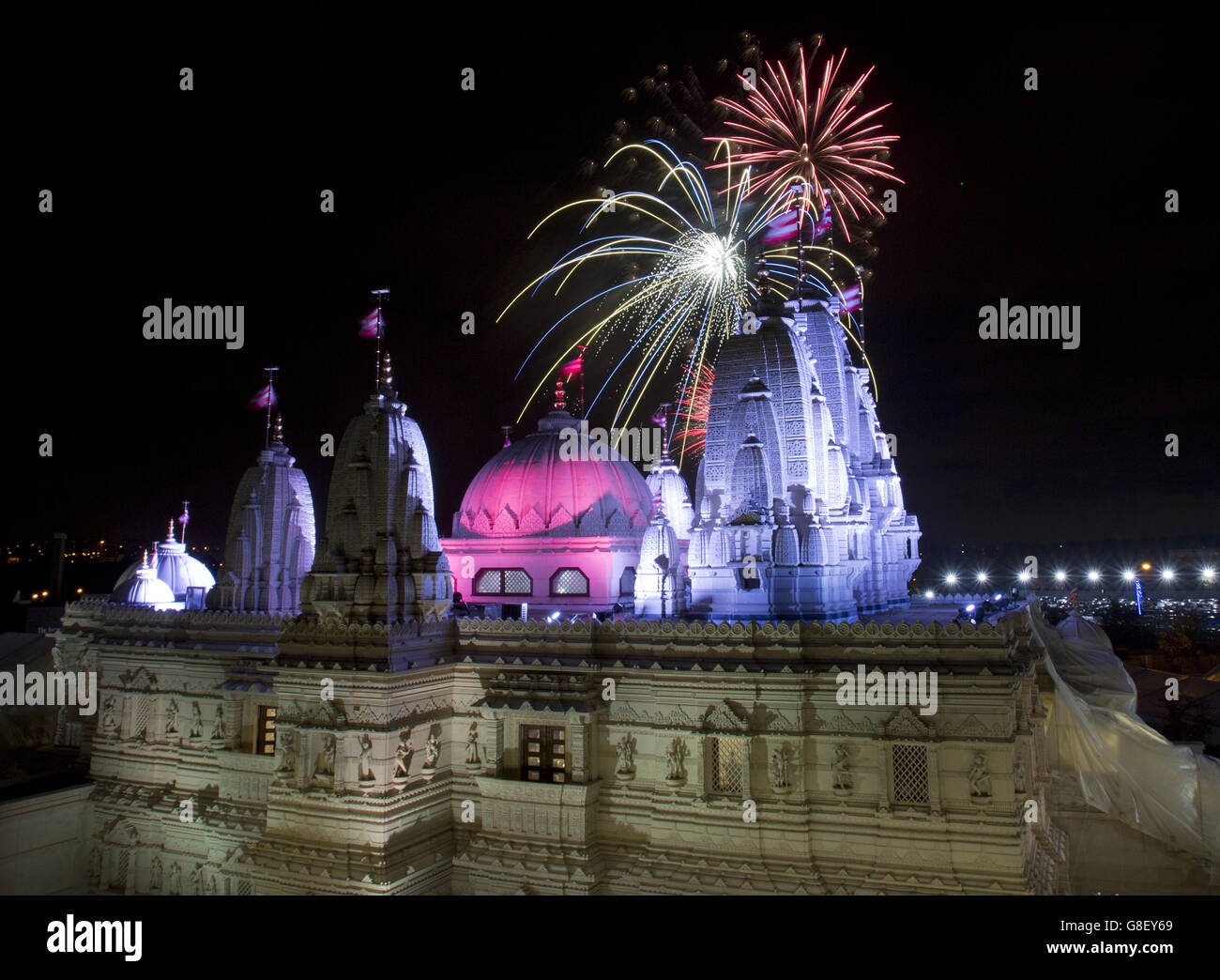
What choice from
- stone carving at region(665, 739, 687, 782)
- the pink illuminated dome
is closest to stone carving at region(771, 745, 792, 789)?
stone carving at region(665, 739, 687, 782)

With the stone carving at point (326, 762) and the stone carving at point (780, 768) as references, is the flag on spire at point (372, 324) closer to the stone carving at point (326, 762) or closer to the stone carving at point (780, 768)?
the stone carving at point (326, 762)

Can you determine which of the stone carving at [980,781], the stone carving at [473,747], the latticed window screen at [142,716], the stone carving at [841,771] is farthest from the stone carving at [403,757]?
the stone carving at [980,781]

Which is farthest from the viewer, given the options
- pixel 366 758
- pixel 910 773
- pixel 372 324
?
pixel 372 324

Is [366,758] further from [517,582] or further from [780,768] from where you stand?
[517,582]

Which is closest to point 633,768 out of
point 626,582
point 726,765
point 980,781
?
point 726,765

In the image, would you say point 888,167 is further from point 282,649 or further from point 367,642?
point 282,649

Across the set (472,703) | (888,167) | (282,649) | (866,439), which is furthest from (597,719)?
(888,167)
